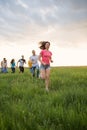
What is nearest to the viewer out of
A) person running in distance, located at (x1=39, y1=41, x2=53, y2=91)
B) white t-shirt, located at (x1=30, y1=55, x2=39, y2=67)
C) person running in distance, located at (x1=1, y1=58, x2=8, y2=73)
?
person running in distance, located at (x1=39, y1=41, x2=53, y2=91)

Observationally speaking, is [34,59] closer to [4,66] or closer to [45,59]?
[45,59]

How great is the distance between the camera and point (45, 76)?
14219mm

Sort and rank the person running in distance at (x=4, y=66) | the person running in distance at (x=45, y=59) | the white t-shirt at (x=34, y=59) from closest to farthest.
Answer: the person running in distance at (x=45, y=59), the white t-shirt at (x=34, y=59), the person running in distance at (x=4, y=66)

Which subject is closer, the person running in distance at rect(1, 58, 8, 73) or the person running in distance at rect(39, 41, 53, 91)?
the person running in distance at rect(39, 41, 53, 91)

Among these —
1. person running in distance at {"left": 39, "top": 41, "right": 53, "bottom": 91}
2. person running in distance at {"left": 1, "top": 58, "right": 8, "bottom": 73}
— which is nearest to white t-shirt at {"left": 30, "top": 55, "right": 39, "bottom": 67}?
person running in distance at {"left": 39, "top": 41, "right": 53, "bottom": 91}

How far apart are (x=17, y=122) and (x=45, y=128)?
2.35 feet

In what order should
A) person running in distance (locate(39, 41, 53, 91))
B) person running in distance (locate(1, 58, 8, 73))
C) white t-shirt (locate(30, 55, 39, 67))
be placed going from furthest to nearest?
person running in distance (locate(1, 58, 8, 73)) < white t-shirt (locate(30, 55, 39, 67)) < person running in distance (locate(39, 41, 53, 91))

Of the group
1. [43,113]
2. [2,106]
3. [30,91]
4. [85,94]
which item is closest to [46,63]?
[30,91]

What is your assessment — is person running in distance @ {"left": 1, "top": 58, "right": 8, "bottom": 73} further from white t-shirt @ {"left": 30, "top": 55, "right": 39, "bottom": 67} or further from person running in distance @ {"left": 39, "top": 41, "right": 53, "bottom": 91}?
person running in distance @ {"left": 39, "top": 41, "right": 53, "bottom": 91}

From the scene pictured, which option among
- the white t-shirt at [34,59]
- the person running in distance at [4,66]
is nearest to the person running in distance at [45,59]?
the white t-shirt at [34,59]

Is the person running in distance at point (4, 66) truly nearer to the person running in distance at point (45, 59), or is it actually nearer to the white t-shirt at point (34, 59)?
the white t-shirt at point (34, 59)

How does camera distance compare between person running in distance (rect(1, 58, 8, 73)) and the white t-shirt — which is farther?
person running in distance (rect(1, 58, 8, 73))

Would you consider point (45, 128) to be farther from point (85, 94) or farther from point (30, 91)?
point (30, 91)

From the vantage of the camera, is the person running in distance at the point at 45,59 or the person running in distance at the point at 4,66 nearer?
the person running in distance at the point at 45,59
